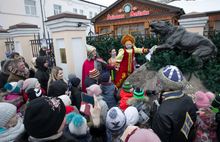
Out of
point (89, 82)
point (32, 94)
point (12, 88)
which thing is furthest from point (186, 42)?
point (12, 88)

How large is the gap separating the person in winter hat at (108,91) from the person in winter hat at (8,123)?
5.16 feet

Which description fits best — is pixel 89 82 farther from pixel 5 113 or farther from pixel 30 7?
pixel 30 7

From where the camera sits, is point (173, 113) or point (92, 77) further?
point (92, 77)

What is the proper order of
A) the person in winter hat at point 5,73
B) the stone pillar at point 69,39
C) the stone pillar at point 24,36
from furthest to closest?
1. the stone pillar at point 24,36
2. the stone pillar at point 69,39
3. the person in winter hat at point 5,73

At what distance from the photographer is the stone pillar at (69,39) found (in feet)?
13.3

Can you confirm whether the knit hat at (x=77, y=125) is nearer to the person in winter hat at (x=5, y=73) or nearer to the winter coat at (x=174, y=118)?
the winter coat at (x=174, y=118)

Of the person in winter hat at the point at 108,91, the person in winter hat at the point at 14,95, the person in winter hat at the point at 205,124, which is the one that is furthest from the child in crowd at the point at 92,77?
the person in winter hat at the point at 205,124

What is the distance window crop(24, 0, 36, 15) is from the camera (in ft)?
51.7

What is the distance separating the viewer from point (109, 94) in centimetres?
276

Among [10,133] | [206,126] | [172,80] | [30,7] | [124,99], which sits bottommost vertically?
[206,126]

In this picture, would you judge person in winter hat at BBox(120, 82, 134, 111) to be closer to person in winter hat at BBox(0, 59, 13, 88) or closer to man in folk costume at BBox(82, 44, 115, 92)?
man in folk costume at BBox(82, 44, 115, 92)

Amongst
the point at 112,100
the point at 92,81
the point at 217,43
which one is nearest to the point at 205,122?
the point at 112,100

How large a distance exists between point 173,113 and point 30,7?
19317 mm

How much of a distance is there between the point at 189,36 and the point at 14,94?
408 centimetres
